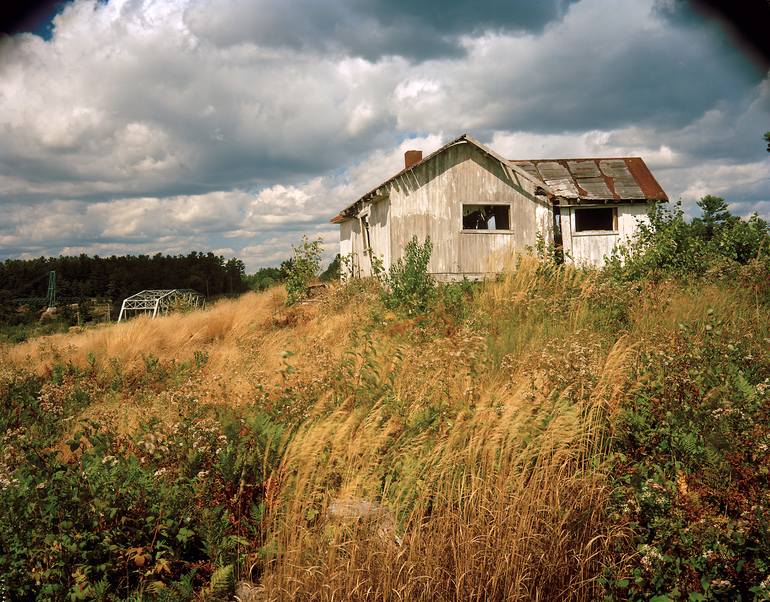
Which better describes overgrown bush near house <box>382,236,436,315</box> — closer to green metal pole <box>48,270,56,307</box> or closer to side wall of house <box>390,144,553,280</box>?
side wall of house <box>390,144,553,280</box>

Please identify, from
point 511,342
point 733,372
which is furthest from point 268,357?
point 733,372

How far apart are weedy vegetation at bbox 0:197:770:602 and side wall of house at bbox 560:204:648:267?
11.0m

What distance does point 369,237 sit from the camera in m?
17.2

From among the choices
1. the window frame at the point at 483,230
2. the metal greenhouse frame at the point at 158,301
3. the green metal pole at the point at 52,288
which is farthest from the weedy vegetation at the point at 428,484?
the green metal pole at the point at 52,288

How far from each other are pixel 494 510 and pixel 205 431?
7.67 feet

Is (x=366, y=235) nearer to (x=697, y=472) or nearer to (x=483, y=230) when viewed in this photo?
(x=483, y=230)

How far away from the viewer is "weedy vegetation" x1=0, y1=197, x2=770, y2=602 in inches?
128

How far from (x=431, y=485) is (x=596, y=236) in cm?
1470

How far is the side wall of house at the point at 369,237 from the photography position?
1510 cm

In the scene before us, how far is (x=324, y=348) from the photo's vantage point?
6.36 meters

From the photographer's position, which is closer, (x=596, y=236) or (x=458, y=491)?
(x=458, y=491)

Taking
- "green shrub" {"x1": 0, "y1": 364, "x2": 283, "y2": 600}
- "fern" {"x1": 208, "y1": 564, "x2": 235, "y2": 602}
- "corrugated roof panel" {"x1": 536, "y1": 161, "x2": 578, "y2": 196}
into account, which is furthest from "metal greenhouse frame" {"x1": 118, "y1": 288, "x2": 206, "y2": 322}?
"fern" {"x1": 208, "y1": 564, "x2": 235, "y2": 602}

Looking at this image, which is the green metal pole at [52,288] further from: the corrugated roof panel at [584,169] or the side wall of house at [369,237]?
the corrugated roof panel at [584,169]

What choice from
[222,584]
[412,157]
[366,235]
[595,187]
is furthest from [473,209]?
[222,584]
